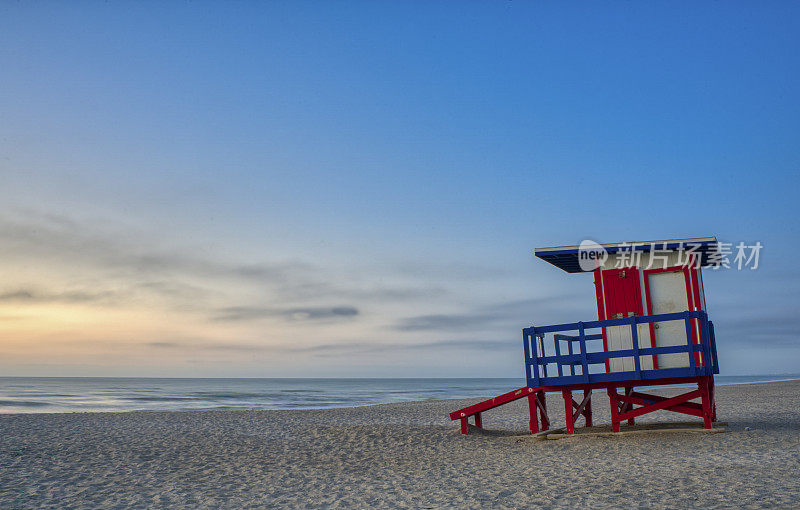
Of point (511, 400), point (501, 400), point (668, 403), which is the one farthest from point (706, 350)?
point (501, 400)

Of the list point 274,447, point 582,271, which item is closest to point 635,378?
point 582,271

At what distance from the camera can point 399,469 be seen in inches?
455

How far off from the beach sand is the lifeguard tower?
1174 mm

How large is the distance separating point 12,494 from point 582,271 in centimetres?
1253

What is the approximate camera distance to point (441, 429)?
715 inches

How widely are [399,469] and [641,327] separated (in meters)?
6.48

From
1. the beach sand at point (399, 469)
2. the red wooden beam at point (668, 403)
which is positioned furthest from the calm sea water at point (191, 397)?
the red wooden beam at point (668, 403)

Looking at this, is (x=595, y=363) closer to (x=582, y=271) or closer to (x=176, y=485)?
(x=582, y=271)

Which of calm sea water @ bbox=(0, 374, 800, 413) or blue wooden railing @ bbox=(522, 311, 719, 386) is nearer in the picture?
blue wooden railing @ bbox=(522, 311, 719, 386)

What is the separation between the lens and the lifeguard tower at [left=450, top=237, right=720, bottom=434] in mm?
13269

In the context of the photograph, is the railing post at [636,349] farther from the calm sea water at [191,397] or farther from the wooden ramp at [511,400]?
the calm sea water at [191,397]

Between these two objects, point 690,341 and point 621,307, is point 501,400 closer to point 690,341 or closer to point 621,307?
→ point 621,307

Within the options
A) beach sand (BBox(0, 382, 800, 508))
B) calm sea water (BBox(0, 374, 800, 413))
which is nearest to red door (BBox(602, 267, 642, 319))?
beach sand (BBox(0, 382, 800, 508))

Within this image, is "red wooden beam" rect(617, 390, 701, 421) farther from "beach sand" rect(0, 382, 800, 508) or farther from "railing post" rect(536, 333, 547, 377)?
"railing post" rect(536, 333, 547, 377)
